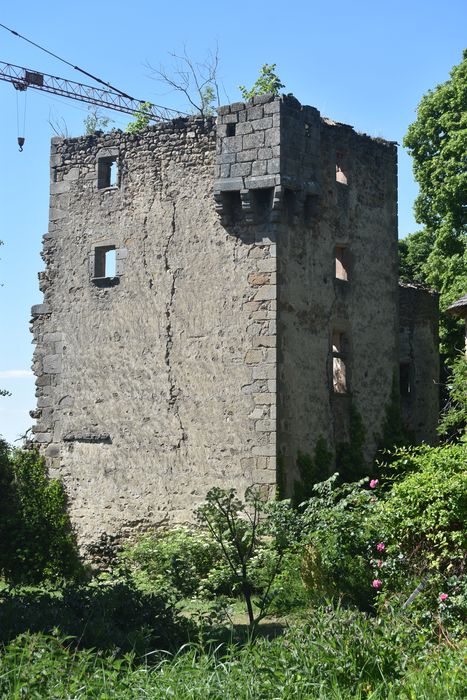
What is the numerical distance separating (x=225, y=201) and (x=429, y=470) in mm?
6603

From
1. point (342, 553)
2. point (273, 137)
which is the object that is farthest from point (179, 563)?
point (273, 137)

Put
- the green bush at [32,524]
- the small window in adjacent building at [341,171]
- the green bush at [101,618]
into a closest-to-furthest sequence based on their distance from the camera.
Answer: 1. the green bush at [101,618]
2. the green bush at [32,524]
3. the small window in adjacent building at [341,171]

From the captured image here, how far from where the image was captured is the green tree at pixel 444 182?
78.3 feet

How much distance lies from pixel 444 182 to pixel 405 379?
642 centimetres

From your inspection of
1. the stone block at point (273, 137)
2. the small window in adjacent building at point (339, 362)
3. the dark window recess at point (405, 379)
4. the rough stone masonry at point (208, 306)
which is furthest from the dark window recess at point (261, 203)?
the dark window recess at point (405, 379)

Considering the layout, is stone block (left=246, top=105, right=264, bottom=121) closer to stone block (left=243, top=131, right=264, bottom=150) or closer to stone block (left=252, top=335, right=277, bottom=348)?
stone block (left=243, top=131, right=264, bottom=150)

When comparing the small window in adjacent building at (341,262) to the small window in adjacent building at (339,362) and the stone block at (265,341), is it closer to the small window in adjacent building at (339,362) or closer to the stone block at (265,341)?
the small window in adjacent building at (339,362)

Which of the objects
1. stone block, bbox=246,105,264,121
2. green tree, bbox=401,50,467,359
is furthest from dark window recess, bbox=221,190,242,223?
green tree, bbox=401,50,467,359

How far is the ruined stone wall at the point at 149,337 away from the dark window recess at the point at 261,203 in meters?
0.41

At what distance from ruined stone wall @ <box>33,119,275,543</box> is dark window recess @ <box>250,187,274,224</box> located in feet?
1.33

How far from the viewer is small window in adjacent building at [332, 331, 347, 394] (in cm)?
1739

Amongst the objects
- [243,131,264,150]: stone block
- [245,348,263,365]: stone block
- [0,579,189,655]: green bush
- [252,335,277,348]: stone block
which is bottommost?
[0,579,189,655]: green bush

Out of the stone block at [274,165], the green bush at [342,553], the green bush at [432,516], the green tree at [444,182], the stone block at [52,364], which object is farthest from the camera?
Answer: the green tree at [444,182]

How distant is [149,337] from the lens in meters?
17.0
